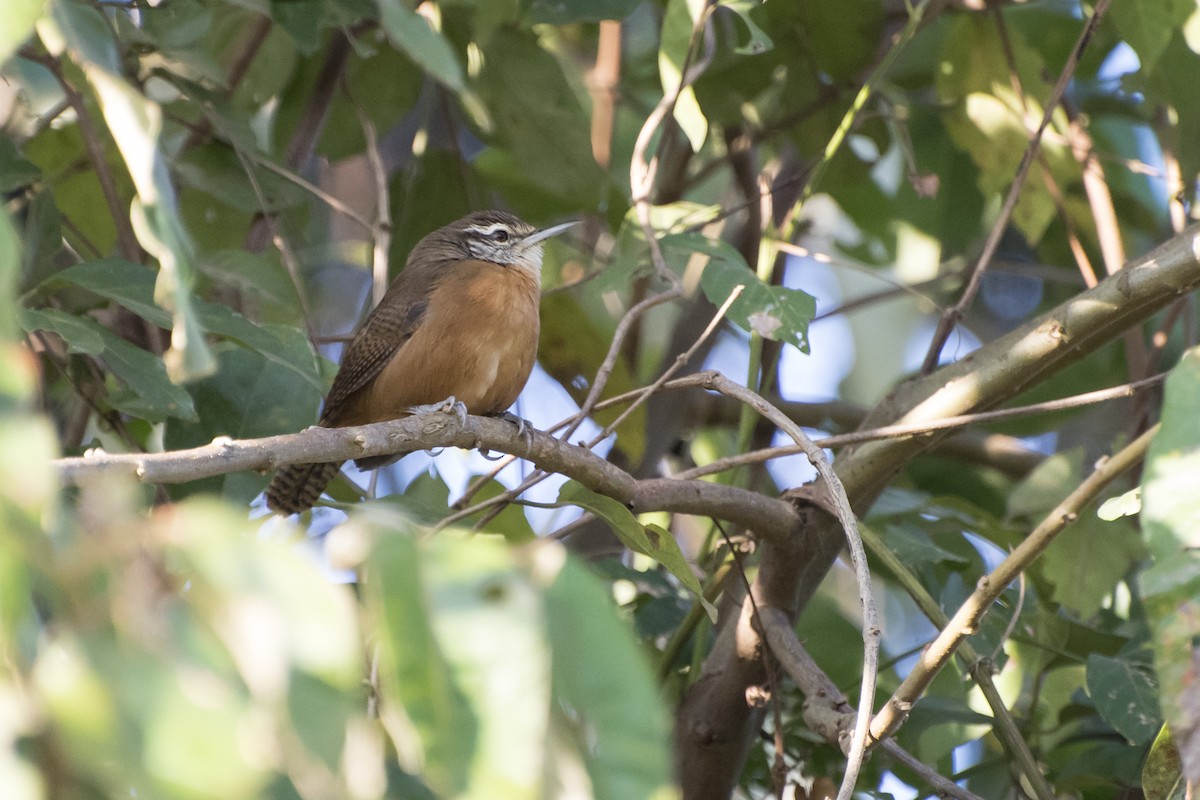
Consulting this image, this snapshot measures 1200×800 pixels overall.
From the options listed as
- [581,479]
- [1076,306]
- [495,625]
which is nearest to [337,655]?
[495,625]

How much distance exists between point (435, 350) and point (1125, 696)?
7.30 ft

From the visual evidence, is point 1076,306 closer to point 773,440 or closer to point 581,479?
point 581,479

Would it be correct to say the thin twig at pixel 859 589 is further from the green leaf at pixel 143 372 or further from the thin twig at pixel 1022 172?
the green leaf at pixel 143 372

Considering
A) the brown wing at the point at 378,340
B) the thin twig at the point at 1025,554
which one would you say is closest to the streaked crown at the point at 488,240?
the brown wing at the point at 378,340

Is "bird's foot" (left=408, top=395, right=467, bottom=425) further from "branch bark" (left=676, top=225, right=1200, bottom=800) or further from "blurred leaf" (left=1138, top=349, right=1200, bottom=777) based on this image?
"blurred leaf" (left=1138, top=349, right=1200, bottom=777)

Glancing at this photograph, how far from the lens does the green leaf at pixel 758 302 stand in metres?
2.71

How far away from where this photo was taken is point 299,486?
3.92 m

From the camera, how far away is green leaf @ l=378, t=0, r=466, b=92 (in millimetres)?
1220

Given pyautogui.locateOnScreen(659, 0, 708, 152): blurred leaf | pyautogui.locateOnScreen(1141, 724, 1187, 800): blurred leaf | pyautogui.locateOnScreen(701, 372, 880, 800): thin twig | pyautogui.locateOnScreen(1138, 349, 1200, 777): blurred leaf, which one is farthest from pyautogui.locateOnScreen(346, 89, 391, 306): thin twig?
pyautogui.locateOnScreen(1138, 349, 1200, 777): blurred leaf

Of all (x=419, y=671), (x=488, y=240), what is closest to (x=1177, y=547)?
(x=419, y=671)

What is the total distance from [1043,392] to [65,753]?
3.92 metres

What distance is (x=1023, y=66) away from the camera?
3.85 metres

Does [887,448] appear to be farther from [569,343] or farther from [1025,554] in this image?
[569,343]

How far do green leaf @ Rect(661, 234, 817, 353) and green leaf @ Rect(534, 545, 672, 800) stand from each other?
1.75 meters
